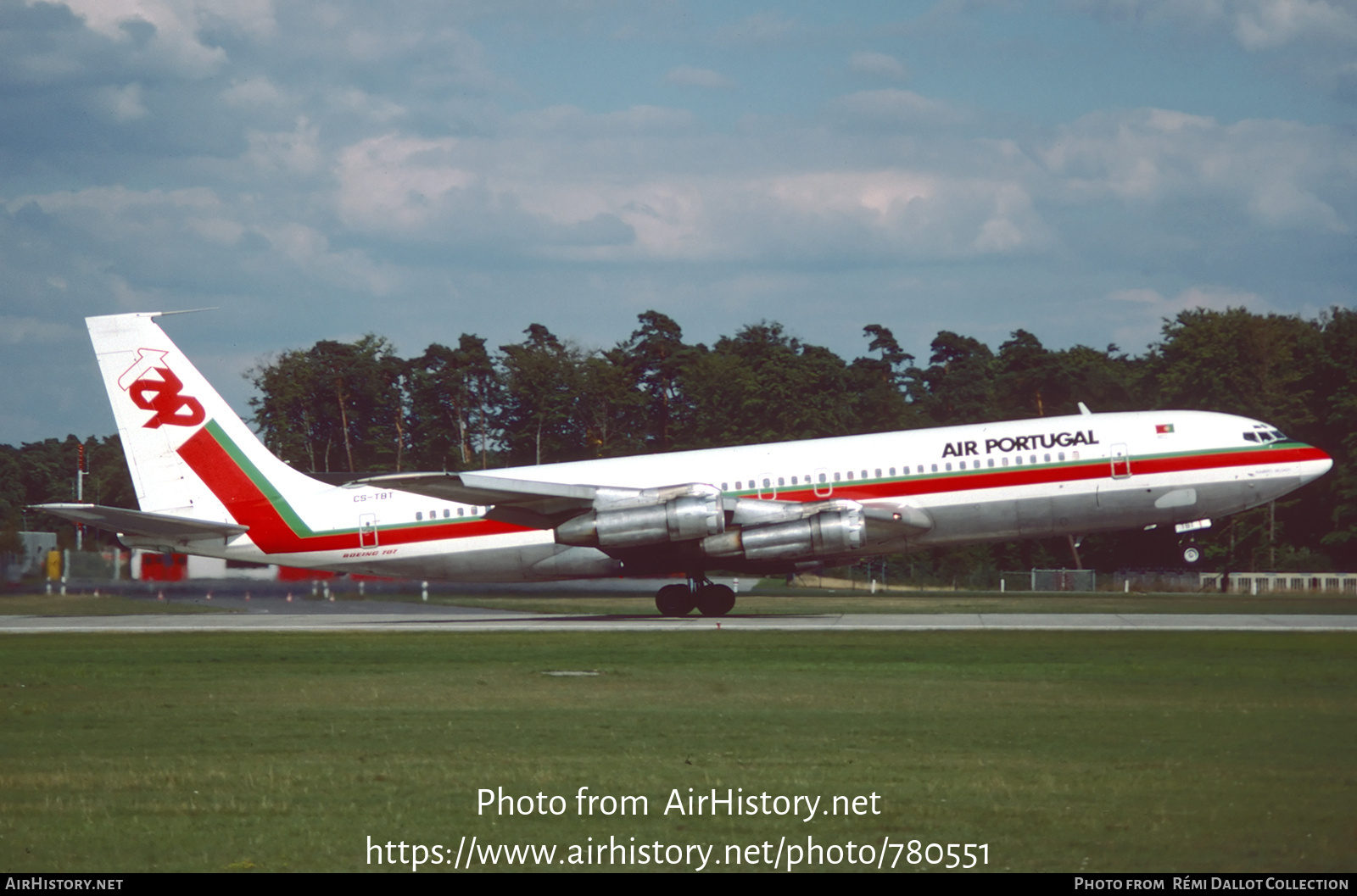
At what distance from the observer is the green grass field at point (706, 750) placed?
9422mm

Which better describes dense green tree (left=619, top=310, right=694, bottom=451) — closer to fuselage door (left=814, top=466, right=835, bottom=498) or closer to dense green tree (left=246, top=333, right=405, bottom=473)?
dense green tree (left=246, top=333, right=405, bottom=473)

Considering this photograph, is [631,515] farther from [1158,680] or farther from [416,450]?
[416,450]

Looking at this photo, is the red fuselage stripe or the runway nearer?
the runway

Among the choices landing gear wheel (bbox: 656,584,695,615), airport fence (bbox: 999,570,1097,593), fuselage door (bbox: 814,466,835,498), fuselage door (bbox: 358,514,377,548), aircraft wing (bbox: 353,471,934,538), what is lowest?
airport fence (bbox: 999,570,1097,593)

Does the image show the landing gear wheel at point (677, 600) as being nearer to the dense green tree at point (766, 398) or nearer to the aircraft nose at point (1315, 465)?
the aircraft nose at point (1315, 465)

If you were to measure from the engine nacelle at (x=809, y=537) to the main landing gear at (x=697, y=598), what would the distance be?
2.61 meters

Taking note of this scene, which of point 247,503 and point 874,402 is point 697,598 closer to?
point 247,503

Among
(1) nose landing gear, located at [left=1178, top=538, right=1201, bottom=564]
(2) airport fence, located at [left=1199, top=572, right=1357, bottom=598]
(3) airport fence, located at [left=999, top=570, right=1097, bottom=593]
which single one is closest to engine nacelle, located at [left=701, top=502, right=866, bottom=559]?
(1) nose landing gear, located at [left=1178, top=538, right=1201, bottom=564]

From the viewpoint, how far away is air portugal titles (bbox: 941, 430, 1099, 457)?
106 ft

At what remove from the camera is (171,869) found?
8766mm

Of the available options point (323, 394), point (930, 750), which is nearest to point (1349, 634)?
point (930, 750)

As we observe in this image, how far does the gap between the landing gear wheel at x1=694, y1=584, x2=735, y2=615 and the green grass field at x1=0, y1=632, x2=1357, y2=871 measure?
419 inches

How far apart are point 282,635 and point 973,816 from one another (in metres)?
22.0

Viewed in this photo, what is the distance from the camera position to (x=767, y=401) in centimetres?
9188
